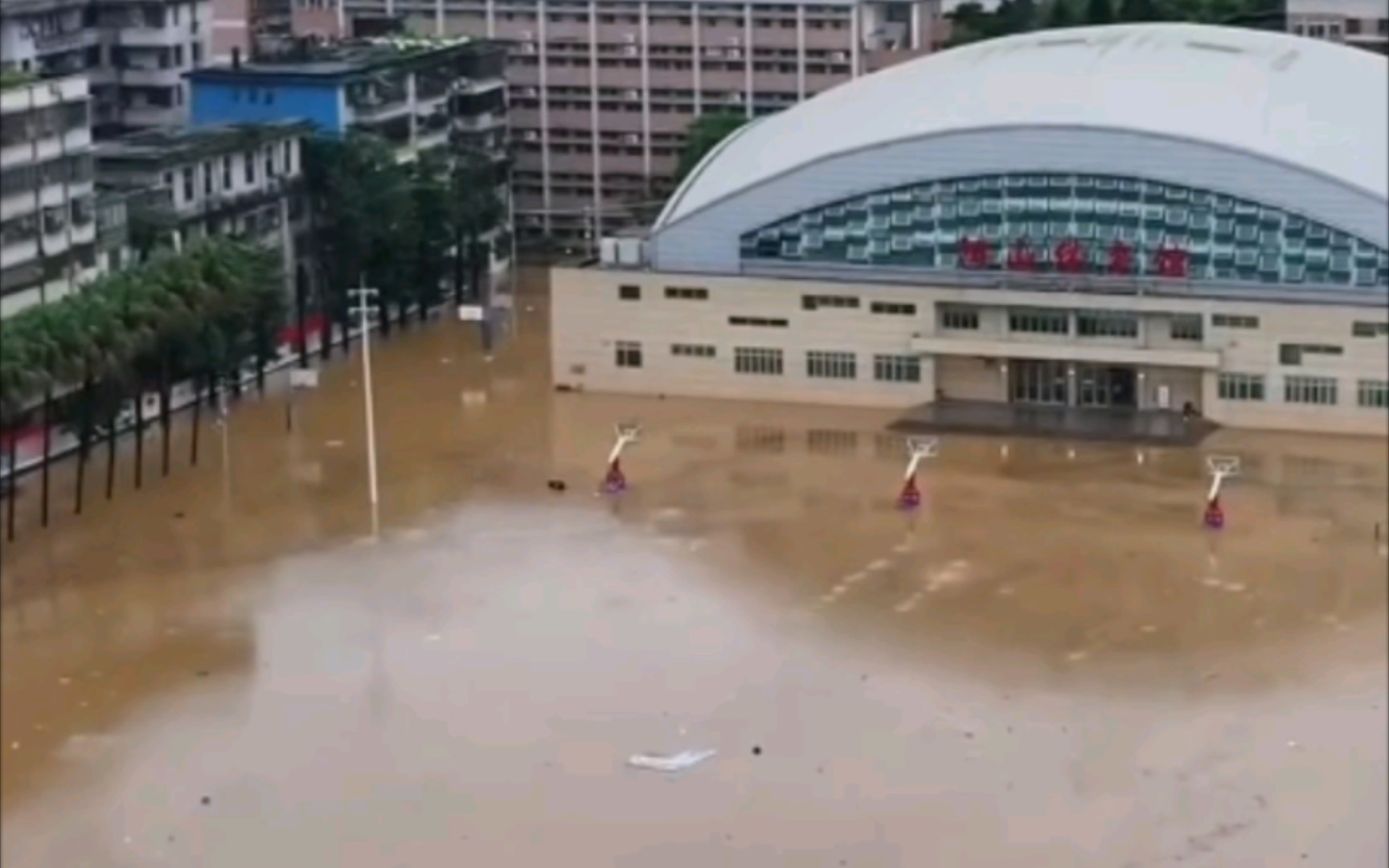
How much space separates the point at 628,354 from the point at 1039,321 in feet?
8.29

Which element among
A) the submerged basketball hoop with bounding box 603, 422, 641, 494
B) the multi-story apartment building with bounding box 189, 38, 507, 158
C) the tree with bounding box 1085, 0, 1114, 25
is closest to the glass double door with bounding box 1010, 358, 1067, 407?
the submerged basketball hoop with bounding box 603, 422, 641, 494

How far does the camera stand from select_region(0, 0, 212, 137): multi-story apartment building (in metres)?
21.6

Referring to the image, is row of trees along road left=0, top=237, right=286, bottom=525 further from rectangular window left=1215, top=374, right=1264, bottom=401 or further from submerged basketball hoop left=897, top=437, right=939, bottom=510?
rectangular window left=1215, top=374, right=1264, bottom=401

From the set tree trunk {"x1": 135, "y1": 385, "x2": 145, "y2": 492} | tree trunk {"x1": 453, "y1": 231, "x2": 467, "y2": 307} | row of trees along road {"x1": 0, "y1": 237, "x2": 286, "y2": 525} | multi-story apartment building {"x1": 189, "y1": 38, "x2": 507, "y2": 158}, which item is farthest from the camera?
tree trunk {"x1": 453, "y1": 231, "x2": 467, "y2": 307}

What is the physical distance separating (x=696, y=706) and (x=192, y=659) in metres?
2.19

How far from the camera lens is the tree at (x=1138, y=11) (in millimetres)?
22844

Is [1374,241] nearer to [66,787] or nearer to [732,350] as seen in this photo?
[732,350]

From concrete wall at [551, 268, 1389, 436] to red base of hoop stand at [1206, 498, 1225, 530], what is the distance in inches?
91.9

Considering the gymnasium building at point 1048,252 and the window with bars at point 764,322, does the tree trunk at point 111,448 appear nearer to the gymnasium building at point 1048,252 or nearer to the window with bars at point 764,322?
the gymnasium building at point 1048,252

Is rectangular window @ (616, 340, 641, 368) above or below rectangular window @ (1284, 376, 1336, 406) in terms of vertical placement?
above

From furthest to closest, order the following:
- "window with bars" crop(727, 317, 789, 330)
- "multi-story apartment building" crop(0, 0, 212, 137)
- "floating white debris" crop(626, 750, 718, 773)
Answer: "multi-story apartment building" crop(0, 0, 212, 137) < "window with bars" crop(727, 317, 789, 330) < "floating white debris" crop(626, 750, 718, 773)

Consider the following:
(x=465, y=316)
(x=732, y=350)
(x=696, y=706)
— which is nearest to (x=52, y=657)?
(x=696, y=706)

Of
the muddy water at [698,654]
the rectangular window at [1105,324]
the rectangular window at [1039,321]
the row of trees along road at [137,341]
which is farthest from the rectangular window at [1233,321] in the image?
the row of trees along road at [137,341]

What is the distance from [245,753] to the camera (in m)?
10.7
